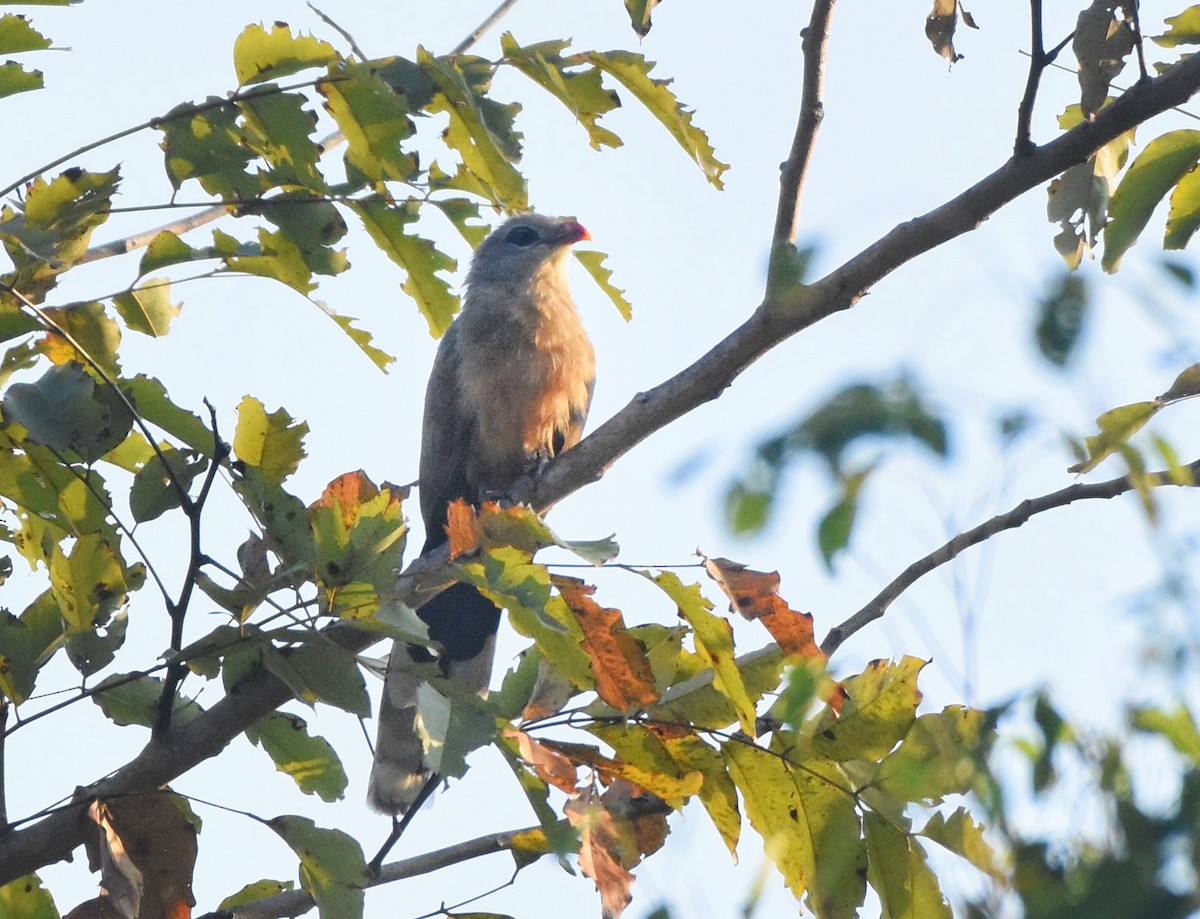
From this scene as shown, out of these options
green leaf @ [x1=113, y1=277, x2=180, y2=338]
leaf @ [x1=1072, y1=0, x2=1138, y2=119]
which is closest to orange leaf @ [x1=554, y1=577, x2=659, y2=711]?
green leaf @ [x1=113, y1=277, x2=180, y2=338]

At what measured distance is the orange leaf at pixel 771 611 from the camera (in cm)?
274

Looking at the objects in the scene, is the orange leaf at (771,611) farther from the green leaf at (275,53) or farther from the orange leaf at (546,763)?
the green leaf at (275,53)

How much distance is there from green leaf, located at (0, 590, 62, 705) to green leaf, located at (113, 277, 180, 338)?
651 mm

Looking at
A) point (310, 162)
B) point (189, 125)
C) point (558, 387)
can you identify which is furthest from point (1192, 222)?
point (558, 387)

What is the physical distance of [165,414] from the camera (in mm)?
3039

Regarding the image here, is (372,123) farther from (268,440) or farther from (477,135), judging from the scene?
(268,440)

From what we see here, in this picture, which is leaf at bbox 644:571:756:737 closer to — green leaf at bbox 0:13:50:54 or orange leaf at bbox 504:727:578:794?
orange leaf at bbox 504:727:578:794

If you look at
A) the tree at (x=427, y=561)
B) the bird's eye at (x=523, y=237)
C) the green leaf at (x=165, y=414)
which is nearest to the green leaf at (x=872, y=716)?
the tree at (x=427, y=561)

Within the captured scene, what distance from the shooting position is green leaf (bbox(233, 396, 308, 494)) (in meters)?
2.88

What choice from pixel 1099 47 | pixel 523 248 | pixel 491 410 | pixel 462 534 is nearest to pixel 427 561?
pixel 462 534

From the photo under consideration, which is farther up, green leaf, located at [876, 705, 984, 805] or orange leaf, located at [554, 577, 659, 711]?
orange leaf, located at [554, 577, 659, 711]

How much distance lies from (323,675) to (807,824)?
39.5 inches

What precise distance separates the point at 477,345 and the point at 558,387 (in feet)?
1.55

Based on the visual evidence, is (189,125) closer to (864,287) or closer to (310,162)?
(310,162)
